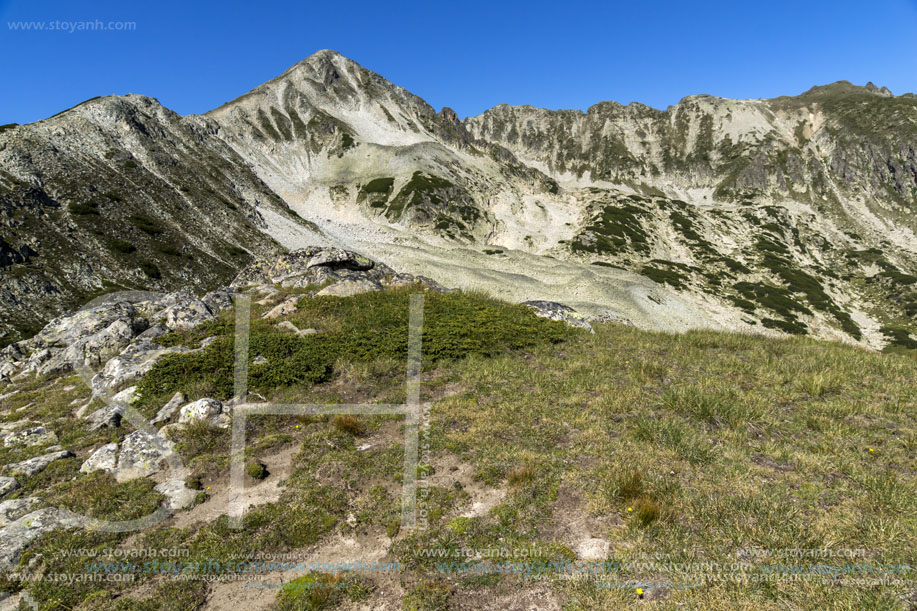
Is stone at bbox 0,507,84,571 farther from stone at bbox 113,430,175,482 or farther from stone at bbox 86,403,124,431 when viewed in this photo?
stone at bbox 86,403,124,431

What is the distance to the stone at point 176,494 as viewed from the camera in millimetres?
8109

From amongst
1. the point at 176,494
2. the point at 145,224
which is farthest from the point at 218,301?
the point at 145,224

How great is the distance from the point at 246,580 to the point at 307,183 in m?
133

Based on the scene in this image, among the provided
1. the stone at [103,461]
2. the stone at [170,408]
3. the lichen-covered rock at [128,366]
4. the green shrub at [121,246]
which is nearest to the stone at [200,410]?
the stone at [170,408]

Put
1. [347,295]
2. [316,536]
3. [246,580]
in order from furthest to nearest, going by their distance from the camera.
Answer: [347,295] → [316,536] → [246,580]

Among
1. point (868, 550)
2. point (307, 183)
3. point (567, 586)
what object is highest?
point (307, 183)

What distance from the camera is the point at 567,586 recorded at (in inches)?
235

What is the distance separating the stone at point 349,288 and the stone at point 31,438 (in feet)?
37.9

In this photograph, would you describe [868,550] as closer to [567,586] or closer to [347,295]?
[567,586]

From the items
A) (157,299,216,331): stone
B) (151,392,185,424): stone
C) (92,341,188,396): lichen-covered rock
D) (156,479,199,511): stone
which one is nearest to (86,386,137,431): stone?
(92,341,188,396): lichen-covered rock

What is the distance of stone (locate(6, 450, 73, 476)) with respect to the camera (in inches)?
359

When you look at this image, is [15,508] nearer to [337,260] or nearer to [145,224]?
[337,260]

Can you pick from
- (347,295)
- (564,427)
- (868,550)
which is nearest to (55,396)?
(347,295)

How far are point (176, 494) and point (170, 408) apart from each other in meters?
4.20
